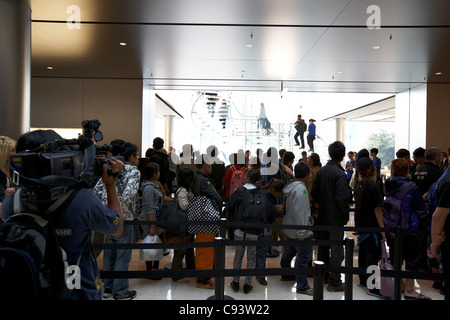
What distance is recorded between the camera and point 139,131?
35.3 ft

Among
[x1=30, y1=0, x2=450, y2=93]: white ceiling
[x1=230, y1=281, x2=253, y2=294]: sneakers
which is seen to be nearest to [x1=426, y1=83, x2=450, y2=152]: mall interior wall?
[x1=30, y1=0, x2=450, y2=93]: white ceiling

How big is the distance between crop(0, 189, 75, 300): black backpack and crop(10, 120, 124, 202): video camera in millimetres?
84

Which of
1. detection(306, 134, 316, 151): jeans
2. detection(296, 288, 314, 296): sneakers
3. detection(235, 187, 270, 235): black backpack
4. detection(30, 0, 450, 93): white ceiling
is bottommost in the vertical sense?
detection(296, 288, 314, 296): sneakers

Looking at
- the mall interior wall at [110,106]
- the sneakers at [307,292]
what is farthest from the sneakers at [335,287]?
the mall interior wall at [110,106]

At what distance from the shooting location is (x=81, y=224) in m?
1.59

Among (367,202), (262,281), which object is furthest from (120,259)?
(367,202)

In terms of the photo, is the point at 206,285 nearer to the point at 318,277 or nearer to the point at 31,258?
the point at 318,277

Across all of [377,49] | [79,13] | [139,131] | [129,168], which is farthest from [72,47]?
[377,49]

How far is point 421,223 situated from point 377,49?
4.21m

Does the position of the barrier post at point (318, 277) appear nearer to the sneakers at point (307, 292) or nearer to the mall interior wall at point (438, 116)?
the sneakers at point (307, 292)

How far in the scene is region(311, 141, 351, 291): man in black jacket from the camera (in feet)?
13.5

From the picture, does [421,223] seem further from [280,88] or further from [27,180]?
[280,88]

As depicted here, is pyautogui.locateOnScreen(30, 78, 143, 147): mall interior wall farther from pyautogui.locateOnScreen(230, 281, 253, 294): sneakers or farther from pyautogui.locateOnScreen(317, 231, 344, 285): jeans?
pyautogui.locateOnScreen(317, 231, 344, 285): jeans

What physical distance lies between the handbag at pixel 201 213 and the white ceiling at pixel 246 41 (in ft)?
9.51
